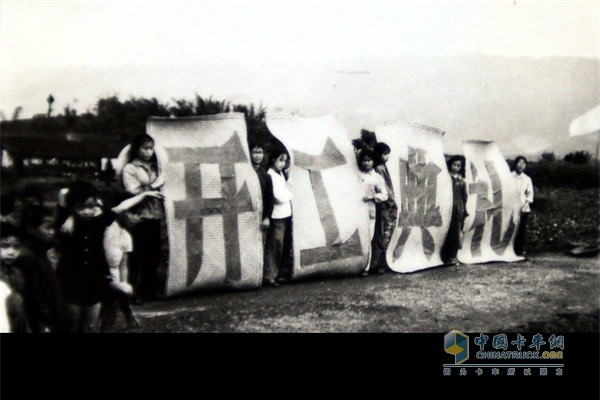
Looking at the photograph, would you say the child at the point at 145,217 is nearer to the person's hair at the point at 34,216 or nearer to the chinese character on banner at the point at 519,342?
the person's hair at the point at 34,216

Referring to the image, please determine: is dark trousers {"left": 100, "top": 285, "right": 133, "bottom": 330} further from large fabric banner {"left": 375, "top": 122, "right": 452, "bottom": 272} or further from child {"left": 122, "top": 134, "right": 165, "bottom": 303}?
large fabric banner {"left": 375, "top": 122, "right": 452, "bottom": 272}

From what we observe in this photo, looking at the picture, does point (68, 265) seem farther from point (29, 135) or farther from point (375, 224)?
point (375, 224)

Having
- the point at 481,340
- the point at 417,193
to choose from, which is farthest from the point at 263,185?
the point at 481,340

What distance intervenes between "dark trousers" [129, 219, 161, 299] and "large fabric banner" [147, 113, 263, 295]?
0.09m

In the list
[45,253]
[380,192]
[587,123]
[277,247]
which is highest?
[587,123]

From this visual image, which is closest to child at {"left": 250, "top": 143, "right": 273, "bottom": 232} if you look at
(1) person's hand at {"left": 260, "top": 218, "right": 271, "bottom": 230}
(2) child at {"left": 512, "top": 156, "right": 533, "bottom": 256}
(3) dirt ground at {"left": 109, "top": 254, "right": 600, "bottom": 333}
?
(1) person's hand at {"left": 260, "top": 218, "right": 271, "bottom": 230}

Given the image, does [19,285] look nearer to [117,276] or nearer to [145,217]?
[117,276]

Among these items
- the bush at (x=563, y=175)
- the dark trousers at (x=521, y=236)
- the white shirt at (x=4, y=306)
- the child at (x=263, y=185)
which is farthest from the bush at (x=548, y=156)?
the white shirt at (x=4, y=306)

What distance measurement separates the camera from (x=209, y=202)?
351 cm

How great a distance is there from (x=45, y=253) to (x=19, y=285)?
225mm

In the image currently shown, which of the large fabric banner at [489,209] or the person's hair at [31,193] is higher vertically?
the person's hair at [31,193]

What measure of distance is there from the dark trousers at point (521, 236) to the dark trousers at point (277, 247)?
2132 mm

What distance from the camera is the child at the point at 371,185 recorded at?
416 centimetres

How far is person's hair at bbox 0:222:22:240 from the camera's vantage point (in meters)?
3.16
